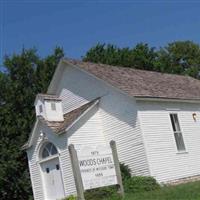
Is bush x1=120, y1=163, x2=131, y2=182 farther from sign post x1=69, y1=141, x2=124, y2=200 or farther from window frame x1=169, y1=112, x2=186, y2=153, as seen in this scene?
sign post x1=69, y1=141, x2=124, y2=200

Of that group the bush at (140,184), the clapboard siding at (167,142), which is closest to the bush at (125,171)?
the bush at (140,184)

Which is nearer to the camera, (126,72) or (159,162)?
(159,162)

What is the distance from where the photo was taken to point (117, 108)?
2461cm

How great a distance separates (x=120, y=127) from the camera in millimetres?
24484

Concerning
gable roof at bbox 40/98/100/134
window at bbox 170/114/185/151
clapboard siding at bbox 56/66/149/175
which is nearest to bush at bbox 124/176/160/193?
clapboard siding at bbox 56/66/149/175

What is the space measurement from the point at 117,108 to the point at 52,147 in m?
4.06

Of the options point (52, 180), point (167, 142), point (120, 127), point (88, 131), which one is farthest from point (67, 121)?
point (167, 142)

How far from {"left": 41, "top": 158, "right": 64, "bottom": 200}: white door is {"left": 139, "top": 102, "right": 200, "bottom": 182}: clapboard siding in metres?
5.08

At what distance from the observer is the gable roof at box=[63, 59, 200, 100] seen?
24.4 m

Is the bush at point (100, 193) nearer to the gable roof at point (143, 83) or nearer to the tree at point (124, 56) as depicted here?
the gable roof at point (143, 83)

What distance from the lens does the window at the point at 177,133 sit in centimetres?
2510

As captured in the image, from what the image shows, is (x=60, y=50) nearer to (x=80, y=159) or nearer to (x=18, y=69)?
(x=18, y=69)

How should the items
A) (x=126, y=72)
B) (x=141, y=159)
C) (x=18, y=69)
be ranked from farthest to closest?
1. (x=18, y=69)
2. (x=126, y=72)
3. (x=141, y=159)

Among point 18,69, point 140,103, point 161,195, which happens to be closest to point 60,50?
point 18,69
